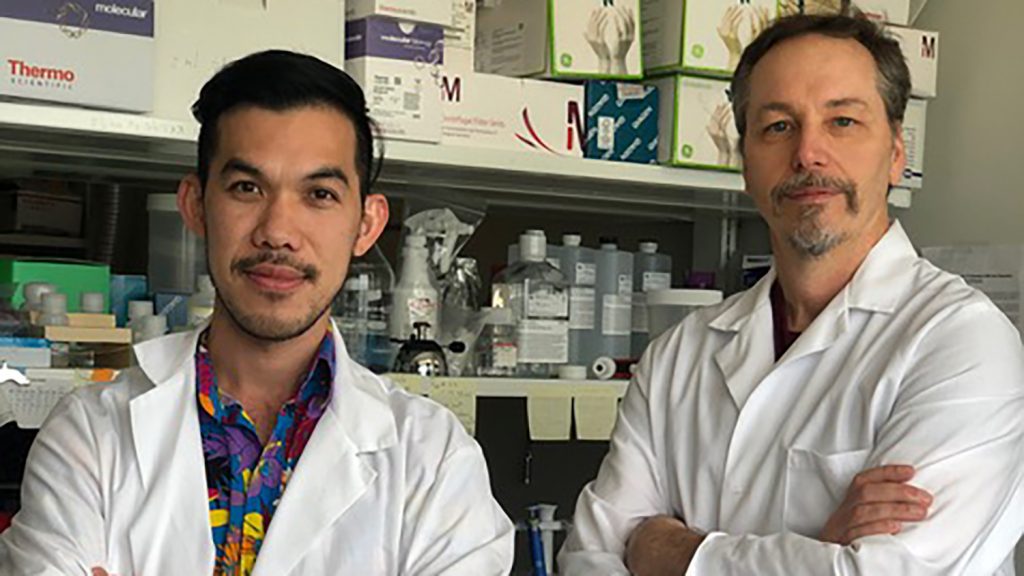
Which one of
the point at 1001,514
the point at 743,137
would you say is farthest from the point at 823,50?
the point at 1001,514

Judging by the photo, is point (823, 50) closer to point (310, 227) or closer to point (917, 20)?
point (310, 227)

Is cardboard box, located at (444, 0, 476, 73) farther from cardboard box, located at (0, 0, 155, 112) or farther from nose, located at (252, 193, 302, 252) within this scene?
nose, located at (252, 193, 302, 252)

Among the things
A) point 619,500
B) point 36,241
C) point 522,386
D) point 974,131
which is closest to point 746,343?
point 619,500

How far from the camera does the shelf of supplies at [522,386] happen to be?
2.21 metres

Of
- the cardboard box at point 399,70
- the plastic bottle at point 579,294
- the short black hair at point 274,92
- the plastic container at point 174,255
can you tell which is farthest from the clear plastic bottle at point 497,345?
the short black hair at point 274,92

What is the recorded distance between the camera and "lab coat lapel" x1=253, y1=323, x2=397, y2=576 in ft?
4.87

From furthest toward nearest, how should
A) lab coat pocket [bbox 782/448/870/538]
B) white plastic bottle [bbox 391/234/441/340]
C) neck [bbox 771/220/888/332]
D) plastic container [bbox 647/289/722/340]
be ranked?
1. plastic container [bbox 647/289/722/340]
2. white plastic bottle [bbox 391/234/441/340]
3. neck [bbox 771/220/888/332]
4. lab coat pocket [bbox 782/448/870/538]

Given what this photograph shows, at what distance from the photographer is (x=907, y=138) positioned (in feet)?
8.67

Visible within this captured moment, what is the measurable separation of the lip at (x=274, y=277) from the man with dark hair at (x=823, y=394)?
1.91 feet

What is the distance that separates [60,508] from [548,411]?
1012mm

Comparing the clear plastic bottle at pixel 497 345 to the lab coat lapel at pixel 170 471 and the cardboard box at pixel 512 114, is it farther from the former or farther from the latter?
the lab coat lapel at pixel 170 471

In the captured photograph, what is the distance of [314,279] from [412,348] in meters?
0.77

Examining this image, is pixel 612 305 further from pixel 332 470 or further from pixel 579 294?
pixel 332 470

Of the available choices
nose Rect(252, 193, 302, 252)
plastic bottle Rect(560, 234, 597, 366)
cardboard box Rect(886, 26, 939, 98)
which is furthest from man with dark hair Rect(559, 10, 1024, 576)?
cardboard box Rect(886, 26, 939, 98)
